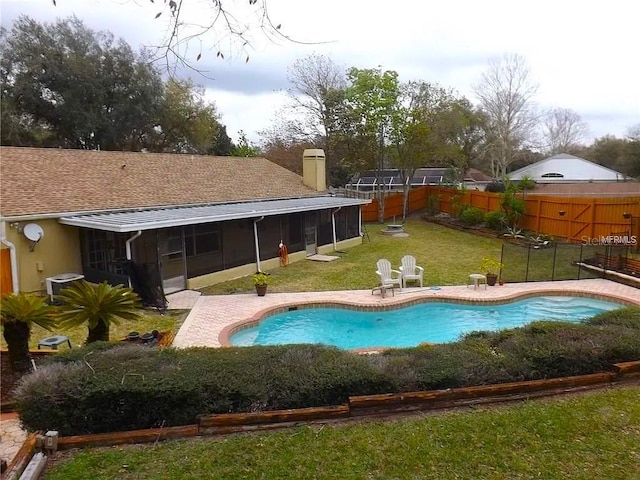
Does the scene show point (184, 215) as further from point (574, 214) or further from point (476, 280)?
point (574, 214)

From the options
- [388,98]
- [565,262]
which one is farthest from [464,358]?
[388,98]

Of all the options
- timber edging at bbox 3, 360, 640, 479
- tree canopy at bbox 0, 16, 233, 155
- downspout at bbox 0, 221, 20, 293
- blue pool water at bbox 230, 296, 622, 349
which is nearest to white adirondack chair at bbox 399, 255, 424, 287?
Result: blue pool water at bbox 230, 296, 622, 349

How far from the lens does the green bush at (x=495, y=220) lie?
74.6 ft

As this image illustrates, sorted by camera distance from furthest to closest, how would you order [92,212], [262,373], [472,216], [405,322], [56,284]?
[472,216]
[92,212]
[405,322]
[56,284]
[262,373]

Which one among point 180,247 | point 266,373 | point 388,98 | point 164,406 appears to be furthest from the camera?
point 388,98

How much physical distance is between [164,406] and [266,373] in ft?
3.48

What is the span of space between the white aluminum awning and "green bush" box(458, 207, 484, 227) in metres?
8.77

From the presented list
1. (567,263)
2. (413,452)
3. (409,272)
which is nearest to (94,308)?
(413,452)

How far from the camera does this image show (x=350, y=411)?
4.50m

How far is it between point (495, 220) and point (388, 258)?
26.2 ft

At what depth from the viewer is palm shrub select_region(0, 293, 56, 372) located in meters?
6.47

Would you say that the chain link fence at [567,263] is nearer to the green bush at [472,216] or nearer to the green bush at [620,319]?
the green bush at [620,319]

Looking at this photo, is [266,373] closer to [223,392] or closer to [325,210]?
[223,392]

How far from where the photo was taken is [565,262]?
1547 centimetres
